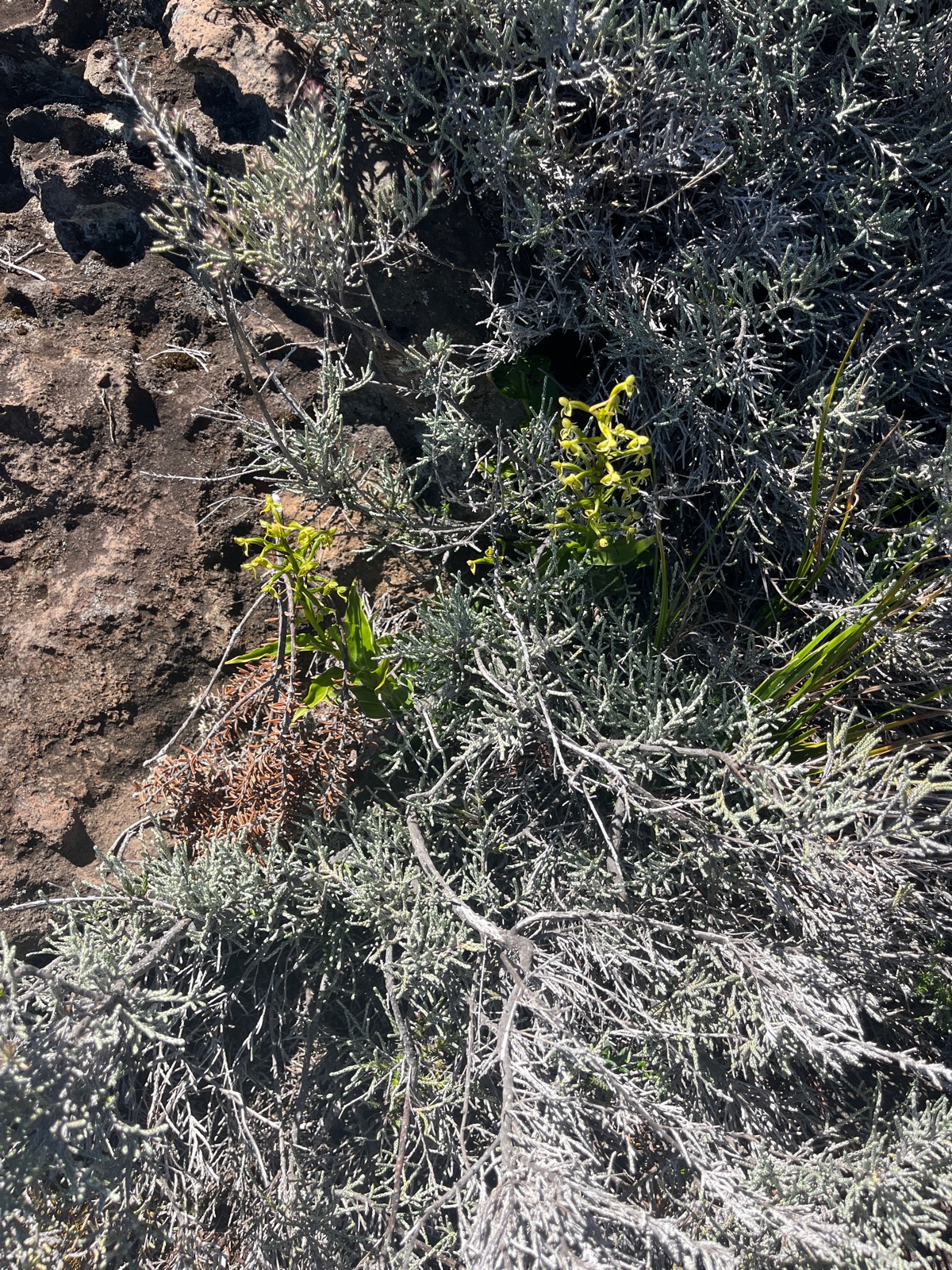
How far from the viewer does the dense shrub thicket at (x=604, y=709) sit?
1.71 m

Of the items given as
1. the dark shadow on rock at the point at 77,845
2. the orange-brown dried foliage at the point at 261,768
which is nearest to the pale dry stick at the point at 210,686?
the orange-brown dried foliage at the point at 261,768

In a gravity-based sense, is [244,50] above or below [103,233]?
above

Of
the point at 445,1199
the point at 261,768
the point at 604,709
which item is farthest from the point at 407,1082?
the point at 604,709

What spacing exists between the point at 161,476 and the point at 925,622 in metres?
1.82

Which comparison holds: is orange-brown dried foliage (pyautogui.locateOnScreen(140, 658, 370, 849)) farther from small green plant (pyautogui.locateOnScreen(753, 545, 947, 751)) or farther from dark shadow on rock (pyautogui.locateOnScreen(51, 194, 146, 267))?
dark shadow on rock (pyautogui.locateOnScreen(51, 194, 146, 267))

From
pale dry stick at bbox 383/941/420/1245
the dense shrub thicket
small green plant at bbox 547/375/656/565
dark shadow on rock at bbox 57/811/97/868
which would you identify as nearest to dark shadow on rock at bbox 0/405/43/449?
the dense shrub thicket

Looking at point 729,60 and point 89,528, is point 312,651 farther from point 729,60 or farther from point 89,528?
point 729,60

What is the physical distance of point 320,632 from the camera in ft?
5.82

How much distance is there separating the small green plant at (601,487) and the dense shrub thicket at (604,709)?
20 mm

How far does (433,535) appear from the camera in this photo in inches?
78.1

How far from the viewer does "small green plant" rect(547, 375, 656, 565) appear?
5.16 ft

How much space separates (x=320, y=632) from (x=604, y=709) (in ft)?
2.10

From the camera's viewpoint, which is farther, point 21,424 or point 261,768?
point 21,424

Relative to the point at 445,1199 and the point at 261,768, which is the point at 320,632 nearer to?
the point at 261,768
